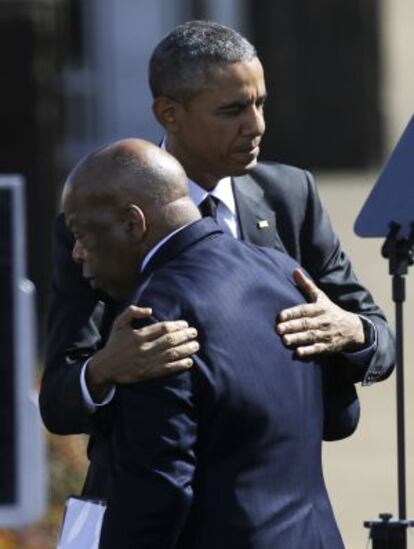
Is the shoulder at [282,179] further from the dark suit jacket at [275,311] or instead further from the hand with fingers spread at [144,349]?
the hand with fingers spread at [144,349]

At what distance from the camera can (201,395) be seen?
393cm

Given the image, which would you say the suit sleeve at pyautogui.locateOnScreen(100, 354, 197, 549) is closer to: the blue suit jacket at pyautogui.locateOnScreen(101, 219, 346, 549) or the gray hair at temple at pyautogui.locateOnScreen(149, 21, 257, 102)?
the blue suit jacket at pyautogui.locateOnScreen(101, 219, 346, 549)

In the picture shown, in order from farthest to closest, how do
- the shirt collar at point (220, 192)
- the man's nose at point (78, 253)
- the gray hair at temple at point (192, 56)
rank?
the shirt collar at point (220, 192) → the gray hair at temple at point (192, 56) → the man's nose at point (78, 253)

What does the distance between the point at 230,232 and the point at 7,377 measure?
7.45 feet

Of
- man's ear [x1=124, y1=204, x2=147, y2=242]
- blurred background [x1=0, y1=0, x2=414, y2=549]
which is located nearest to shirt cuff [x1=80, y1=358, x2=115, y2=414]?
man's ear [x1=124, y1=204, x2=147, y2=242]

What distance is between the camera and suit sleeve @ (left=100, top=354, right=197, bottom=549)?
3875 millimetres

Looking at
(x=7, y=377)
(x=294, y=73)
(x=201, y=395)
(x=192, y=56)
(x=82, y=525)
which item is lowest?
(x=294, y=73)

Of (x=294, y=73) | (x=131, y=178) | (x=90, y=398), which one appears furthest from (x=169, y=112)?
(x=294, y=73)

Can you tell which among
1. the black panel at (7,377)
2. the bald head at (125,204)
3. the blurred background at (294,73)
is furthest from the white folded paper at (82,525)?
the blurred background at (294,73)

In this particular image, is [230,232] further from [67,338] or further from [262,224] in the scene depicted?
[67,338]

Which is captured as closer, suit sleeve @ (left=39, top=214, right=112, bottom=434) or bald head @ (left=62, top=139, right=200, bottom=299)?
bald head @ (left=62, top=139, right=200, bottom=299)

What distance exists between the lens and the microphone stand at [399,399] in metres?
4.62

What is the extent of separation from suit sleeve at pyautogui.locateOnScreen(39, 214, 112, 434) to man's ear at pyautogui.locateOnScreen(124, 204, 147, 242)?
383 mm

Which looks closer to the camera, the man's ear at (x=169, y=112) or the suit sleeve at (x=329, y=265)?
the man's ear at (x=169, y=112)
